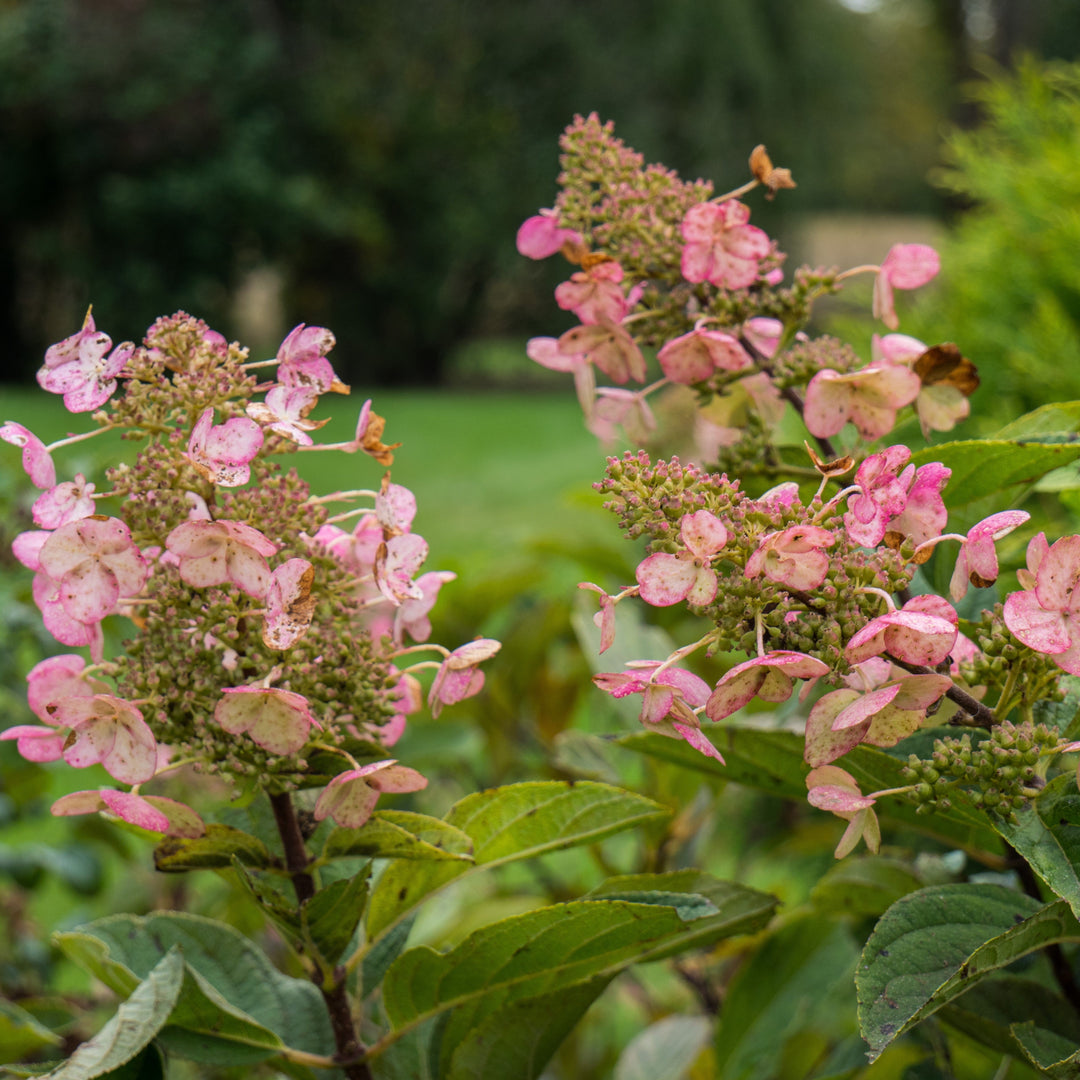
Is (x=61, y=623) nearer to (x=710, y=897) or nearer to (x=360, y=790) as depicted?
(x=360, y=790)

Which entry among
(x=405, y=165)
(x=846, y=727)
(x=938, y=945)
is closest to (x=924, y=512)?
(x=846, y=727)

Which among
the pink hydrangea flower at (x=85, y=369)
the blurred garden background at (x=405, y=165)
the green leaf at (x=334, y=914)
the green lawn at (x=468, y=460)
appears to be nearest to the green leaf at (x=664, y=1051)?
the green leaf at (x=334, y=914)

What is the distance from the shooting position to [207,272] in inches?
440

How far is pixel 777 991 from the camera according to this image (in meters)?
1.19

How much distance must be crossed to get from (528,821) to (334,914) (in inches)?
5.9

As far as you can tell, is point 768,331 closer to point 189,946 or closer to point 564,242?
point 564,242

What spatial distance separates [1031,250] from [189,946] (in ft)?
5.74

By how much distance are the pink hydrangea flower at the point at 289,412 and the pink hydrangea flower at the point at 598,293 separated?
22 cm

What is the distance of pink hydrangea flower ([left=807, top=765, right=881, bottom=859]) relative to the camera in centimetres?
59

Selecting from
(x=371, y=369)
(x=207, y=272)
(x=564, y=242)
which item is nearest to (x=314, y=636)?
(x=564, y=242)

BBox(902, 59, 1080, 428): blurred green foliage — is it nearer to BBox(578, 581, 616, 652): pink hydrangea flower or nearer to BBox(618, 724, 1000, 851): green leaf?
BBox(618, 724, 1000, 851): green leaf

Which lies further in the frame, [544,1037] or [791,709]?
[791,709]

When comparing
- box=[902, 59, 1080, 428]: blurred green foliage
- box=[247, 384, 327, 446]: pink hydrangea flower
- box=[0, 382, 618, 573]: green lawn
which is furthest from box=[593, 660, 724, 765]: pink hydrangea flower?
box=[0, 382, 618, 573]: green lawn

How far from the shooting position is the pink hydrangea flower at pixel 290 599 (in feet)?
1.96
